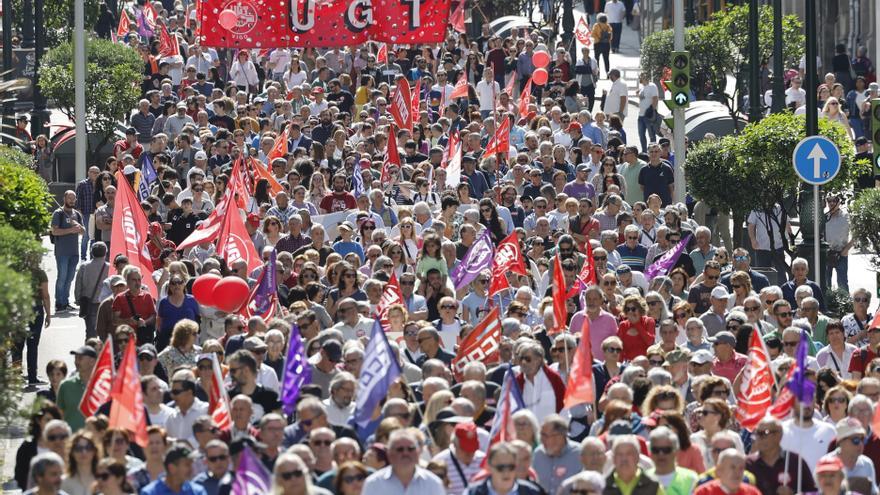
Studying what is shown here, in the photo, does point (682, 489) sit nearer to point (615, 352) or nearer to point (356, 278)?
point (615, 352)

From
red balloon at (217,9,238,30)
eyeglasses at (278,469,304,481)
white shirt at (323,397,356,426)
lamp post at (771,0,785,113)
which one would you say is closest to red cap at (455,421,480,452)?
white shirt at (323,397,356,426)

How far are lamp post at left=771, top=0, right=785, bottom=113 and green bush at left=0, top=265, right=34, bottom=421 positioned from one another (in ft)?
50.0

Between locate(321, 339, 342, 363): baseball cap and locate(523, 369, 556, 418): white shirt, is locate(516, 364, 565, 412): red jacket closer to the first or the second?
locate(523, 369, 556, 418): white shirt

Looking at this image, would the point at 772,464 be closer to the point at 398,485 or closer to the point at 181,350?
the point at 398,485

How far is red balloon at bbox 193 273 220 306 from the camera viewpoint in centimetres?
1855

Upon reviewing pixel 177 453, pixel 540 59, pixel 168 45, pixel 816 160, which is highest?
pixel 168 45

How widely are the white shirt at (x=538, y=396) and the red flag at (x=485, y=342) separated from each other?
3.50 feet

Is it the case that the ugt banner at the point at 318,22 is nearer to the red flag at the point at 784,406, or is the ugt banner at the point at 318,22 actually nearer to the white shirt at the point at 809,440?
the red flag at the point at 784,406

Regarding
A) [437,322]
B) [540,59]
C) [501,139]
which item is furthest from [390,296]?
[540,59]

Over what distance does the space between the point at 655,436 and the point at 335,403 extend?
8.48ft

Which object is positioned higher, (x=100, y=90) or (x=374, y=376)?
(x=100, y=90)

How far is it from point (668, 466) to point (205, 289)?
282 inches

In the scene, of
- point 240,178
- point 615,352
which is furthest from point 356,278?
point 240,178

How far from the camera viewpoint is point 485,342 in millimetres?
16016
